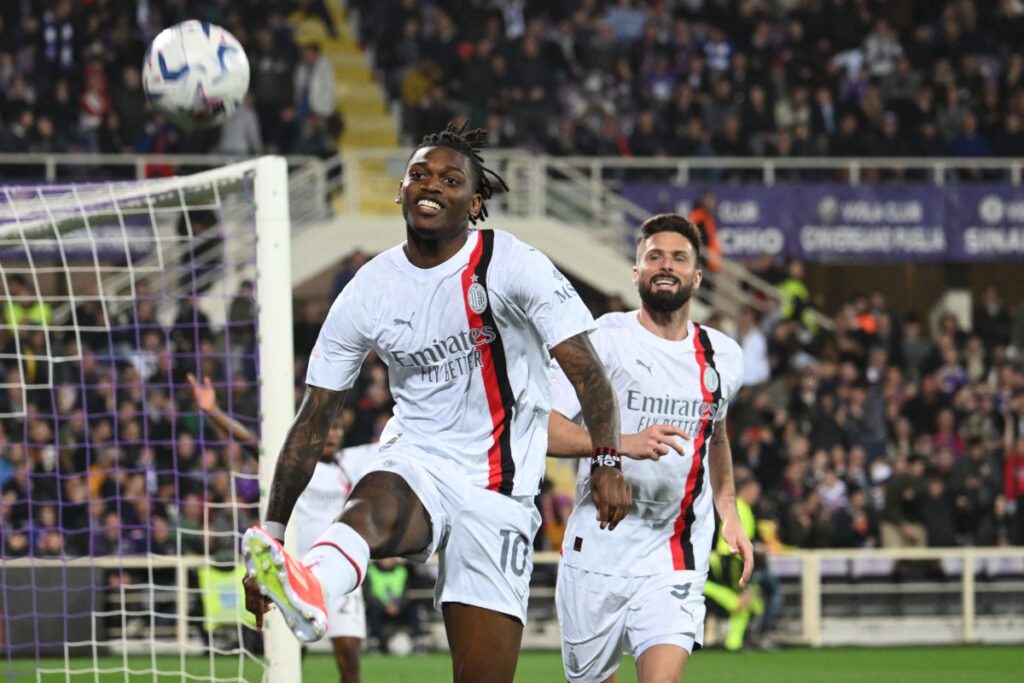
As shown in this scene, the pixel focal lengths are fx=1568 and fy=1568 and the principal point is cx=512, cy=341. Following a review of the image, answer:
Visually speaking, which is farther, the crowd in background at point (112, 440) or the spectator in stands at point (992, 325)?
the spectator in stands at point (992, 325)

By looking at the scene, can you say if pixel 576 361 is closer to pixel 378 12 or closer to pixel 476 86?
pixel 476 86

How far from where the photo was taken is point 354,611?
29.2 ft

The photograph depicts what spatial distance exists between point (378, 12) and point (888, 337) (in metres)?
8.19

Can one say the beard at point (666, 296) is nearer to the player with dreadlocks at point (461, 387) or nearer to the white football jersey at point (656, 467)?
the white football jersey at point (656, 467)

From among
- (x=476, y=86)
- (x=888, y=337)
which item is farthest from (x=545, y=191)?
(x=888, y=337)

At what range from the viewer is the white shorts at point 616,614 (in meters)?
6.15

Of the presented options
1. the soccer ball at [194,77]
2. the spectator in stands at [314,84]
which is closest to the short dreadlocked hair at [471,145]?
the soccer ball at [194,77]

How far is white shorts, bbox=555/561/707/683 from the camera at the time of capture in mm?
6148

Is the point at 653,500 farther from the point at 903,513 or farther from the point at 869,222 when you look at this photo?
the point at 869,222

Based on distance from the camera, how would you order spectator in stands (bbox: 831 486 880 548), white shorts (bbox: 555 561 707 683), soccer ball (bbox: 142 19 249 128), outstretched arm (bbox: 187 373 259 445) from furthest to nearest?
spectator in stands (bbox: 831 486 880 548) < soccer ball (bbox: 142 19 249 128) < outstretched arm (bbox: 187 373 259 445) < white shorts (bbox: 555 561 707 683)

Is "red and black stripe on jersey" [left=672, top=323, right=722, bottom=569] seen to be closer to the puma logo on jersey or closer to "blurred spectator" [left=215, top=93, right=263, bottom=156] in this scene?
the puma logo on jersey

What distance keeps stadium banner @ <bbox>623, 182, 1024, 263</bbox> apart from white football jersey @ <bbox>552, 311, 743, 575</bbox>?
39.0 feet

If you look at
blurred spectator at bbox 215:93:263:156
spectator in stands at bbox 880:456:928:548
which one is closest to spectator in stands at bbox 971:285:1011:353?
spectator in stands at bbox 880:456:928:548

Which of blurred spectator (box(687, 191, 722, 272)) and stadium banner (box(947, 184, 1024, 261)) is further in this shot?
stadium banner (box(947, 184, 1024, 261))
